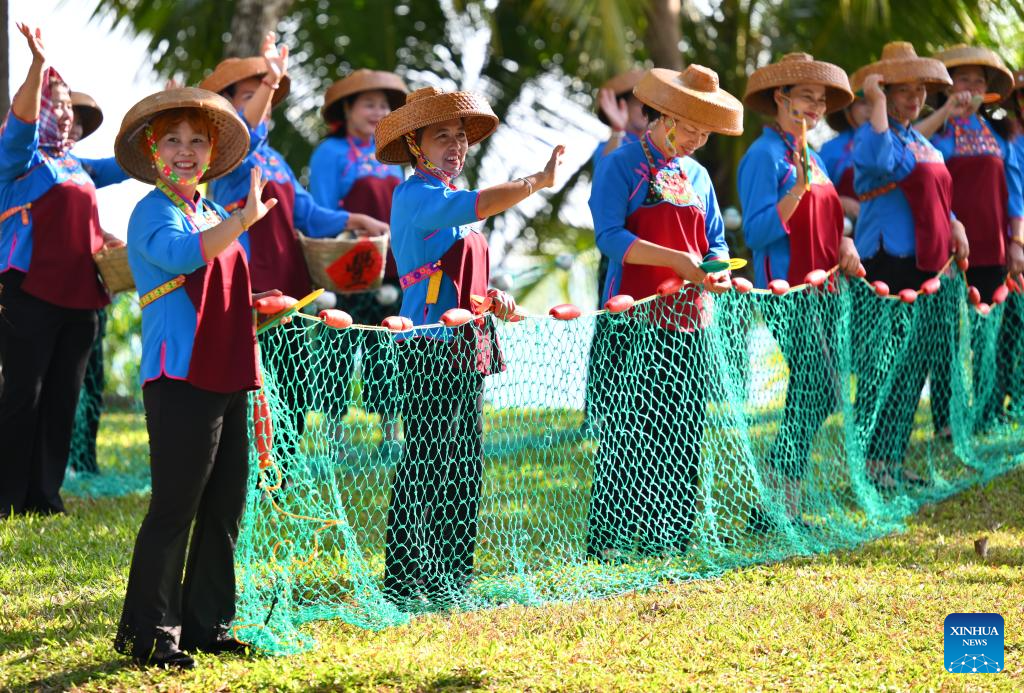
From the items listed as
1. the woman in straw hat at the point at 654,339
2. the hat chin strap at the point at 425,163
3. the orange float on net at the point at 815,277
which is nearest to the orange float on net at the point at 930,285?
the orange float on net at the point at 815,277

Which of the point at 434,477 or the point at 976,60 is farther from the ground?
the point at 976,60

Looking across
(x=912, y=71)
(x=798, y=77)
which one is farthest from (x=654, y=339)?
(x=912, y=71)

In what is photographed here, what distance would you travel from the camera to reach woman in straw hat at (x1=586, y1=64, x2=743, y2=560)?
17.3ft

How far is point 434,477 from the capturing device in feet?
15.5

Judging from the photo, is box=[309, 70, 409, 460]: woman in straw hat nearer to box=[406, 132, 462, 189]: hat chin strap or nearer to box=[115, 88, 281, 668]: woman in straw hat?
box=[406, 132, 462, 189]: hat chin strap

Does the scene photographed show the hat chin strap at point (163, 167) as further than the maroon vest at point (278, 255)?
No

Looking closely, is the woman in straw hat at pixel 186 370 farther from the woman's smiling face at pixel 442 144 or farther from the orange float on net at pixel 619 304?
the orange float on net at pixel 619 304

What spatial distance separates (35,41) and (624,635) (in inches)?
126

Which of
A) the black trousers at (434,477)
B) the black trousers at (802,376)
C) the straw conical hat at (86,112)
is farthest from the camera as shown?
the straw conical hat at (86,112)

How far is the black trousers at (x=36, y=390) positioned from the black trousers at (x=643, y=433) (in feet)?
8.08

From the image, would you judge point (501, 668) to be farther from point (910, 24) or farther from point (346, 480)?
point (910, 24)

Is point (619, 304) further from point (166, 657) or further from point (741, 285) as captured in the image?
point (166, 657)

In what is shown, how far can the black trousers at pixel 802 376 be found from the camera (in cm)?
589

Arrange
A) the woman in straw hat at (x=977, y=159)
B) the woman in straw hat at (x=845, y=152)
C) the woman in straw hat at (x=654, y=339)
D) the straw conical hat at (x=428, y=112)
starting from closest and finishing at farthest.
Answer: the straw conical hat at (x=428, y=112) → the woman in straw hat at (x=654, y=339) → the woman in straw hat at (x=977, y=159) → the woman in straw hat at (x=845, y=152)
